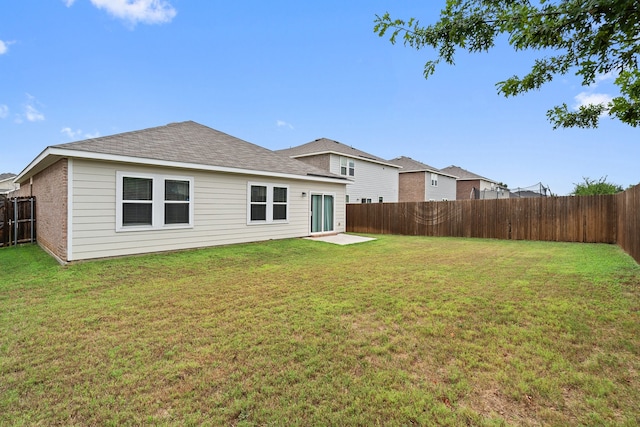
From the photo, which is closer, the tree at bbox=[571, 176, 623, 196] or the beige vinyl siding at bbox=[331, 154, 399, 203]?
the tree at bbox=[571, 176, 623, 196]

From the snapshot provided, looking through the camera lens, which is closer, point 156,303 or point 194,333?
point 194,333

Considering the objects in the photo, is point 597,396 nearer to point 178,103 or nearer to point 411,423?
point 411,423

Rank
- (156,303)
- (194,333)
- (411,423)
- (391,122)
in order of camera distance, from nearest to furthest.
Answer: (411,423) → (194,333) → (156,303) → (391,122)

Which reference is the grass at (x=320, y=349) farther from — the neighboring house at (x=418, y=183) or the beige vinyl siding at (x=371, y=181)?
the neighboring house at (x=418, y=183)

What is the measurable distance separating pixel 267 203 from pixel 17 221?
29.5 feet

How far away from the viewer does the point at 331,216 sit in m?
14.7

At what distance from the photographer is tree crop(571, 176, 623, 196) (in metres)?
17.3

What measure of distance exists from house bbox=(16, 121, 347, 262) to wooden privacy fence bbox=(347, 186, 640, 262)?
4963 millimetres

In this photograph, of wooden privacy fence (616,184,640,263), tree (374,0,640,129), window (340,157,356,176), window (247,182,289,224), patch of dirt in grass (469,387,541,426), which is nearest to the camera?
patch of dirt in grass (469,387,541,426)

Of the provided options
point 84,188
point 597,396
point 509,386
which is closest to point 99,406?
point 509,386

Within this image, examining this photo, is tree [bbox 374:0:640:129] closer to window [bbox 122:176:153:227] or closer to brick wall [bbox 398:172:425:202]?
window [bbox 122:176:153:227]

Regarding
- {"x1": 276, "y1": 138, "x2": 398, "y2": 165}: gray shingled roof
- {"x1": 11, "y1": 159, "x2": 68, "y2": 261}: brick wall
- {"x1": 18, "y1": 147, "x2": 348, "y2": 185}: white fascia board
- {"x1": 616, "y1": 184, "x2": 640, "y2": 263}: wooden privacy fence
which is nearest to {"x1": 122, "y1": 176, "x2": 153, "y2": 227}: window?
{"x1": 18, "y1": 147, "x2": 348, "y2": 185}: white fascia board

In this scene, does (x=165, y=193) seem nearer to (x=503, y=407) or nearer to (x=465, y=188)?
(x=503, y=407)

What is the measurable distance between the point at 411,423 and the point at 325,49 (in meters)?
17.5
